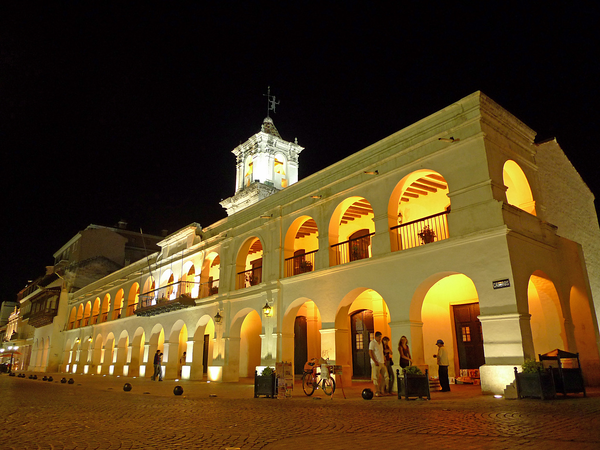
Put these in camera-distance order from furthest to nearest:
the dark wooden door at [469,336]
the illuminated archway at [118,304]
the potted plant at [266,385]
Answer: the illuminated archway at [118,304], the dark wooden door at [469,336], the potted plant at [266,385]

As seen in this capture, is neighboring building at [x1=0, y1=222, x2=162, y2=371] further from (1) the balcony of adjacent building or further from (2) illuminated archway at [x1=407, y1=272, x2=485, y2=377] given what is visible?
(2) illuminated archway at [x1=407, y1=272, x2=485, y2=377]

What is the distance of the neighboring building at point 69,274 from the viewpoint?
4031 cm

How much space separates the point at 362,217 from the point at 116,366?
19749 millimetres

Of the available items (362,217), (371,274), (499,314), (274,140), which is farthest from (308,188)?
(274,140)

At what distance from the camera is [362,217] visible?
18312 millimetres

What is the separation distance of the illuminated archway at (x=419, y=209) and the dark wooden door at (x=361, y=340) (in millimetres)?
4137

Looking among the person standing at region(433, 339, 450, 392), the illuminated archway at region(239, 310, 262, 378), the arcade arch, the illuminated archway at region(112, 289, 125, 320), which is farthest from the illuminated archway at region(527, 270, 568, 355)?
the illuminated archway at region(112, 289, 125, 320)

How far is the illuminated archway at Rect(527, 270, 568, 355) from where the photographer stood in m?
11.7

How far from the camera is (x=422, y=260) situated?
39.9 feet

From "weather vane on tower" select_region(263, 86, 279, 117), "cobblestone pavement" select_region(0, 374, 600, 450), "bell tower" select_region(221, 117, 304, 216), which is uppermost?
"weather vane on tower" select_region(263, 86, 279, 117)

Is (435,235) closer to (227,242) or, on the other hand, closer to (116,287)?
(227,242)

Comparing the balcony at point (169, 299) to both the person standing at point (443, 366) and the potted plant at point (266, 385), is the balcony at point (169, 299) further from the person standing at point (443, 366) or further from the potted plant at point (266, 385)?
the person standing at point (443, 366)

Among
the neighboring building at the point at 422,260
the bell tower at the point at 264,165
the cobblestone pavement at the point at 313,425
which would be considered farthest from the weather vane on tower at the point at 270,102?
the cobblestone pavement at the point at 313,425

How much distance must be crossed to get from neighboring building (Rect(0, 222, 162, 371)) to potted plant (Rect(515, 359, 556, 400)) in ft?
131
